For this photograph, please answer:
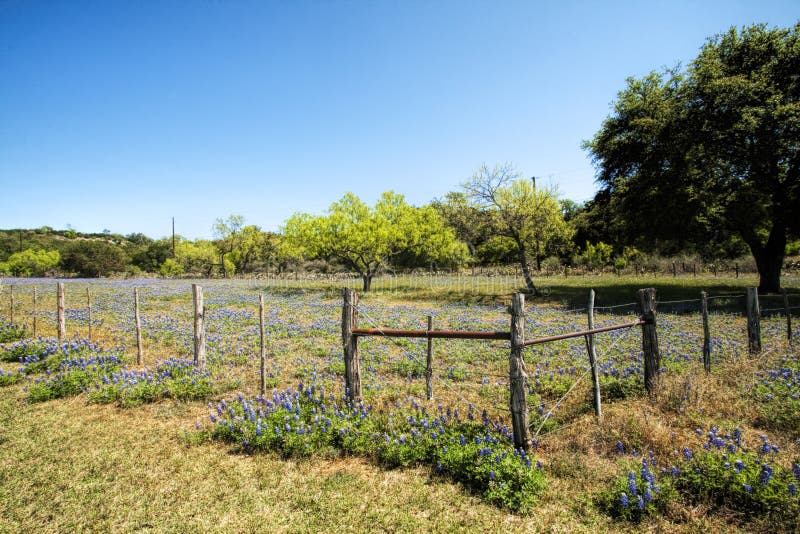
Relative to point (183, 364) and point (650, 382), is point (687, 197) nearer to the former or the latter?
point (650, 382)

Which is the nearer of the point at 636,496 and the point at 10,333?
the point at 636,496

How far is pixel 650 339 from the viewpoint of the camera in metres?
7.04

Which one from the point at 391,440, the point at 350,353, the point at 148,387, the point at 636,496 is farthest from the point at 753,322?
the point at 148,387

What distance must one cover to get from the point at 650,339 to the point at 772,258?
25.8 m

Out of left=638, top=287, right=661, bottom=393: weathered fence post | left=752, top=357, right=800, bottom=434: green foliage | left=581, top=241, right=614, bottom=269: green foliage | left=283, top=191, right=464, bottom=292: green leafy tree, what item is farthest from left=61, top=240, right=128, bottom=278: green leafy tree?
left=752, top=357, right=800, bottom=434: green foliage

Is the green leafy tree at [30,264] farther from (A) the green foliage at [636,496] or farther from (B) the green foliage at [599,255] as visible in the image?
(B) the green foliage at [599,255]

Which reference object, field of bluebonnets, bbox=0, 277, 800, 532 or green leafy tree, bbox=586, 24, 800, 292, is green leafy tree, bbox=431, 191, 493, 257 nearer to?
green leafy tree, bbox=586, 24, 800, 292

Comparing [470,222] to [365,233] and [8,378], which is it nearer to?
[365,233]

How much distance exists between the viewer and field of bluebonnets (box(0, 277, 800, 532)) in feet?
13.6

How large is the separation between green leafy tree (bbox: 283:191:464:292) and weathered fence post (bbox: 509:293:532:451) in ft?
95.4

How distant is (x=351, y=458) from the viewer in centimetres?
553

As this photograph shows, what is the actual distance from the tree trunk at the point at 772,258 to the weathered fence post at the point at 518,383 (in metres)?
28.3

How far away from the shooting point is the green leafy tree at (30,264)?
68.6 m

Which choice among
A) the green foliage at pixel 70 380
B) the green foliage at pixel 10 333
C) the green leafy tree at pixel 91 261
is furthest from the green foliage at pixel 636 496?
the green leafy tree at pixel 91 261
